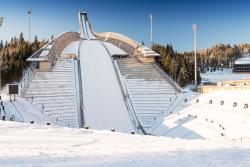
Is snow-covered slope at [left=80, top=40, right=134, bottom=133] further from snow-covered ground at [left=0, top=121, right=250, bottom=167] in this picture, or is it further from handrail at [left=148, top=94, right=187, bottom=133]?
snow-covered ground at [left=0, top=121, right=250, bottom=167]

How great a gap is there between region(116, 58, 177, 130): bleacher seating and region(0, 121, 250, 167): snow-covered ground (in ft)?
67.1

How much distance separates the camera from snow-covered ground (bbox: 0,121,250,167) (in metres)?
12.1

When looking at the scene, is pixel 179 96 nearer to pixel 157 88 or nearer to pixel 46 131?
pixel 157 88

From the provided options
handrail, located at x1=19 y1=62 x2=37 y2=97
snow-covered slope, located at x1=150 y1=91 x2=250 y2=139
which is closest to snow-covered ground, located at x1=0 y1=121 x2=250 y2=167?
snow-covered slope, located at x1=150 y1=91 x2=250 y2=139

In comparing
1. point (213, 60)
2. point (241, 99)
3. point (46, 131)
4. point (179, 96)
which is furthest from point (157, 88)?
point (213, 60)

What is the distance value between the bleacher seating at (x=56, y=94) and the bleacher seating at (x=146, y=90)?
6.70 m

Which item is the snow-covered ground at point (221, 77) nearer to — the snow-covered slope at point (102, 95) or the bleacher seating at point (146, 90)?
the snow-covered slope at point (102, 95)

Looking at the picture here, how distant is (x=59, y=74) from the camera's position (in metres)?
51.4

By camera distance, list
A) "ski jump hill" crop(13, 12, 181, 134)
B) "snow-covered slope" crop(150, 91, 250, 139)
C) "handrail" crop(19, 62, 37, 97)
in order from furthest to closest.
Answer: "handrail" crop(19, 62, 37, 97) → "ski jump hill" crop(13, 12, 181, 134) → "snow-covered slope" crop(150, 91, 250, 139)

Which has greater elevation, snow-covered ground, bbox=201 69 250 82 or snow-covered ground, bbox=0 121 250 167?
snow-covered ground, bbox=0 121 250 167

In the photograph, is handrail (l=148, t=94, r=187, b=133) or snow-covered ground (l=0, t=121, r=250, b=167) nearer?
snow-covered ground (l=0, t=121, r=250, b=167)

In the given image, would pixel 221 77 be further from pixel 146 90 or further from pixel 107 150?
pixel 107 150

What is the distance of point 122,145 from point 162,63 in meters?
54.3

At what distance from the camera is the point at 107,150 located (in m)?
14.4
